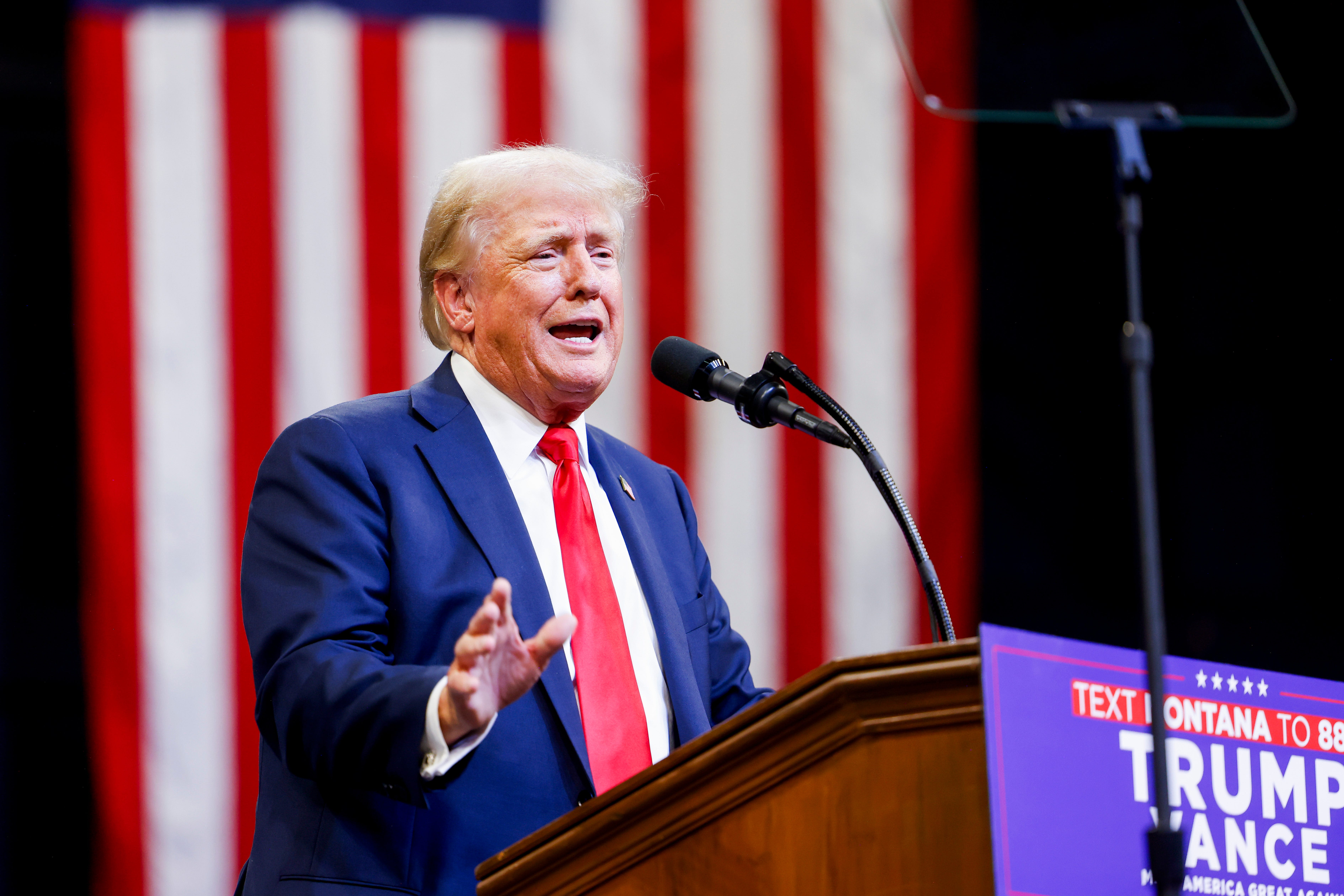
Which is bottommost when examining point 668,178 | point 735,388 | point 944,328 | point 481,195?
point 735,388

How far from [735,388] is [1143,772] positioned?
2.28 ft

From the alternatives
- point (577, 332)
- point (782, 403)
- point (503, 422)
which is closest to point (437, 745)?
point (782, 403)

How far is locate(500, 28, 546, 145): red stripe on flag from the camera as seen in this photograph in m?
2.92

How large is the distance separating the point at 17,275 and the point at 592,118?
1.29 metres

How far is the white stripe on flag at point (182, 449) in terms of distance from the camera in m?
2.65

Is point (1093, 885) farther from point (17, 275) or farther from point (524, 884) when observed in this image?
point (17, 275)

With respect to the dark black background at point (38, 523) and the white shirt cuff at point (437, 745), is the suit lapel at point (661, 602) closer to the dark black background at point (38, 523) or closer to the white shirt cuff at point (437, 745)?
the white shirt cuff at point (437, 745)

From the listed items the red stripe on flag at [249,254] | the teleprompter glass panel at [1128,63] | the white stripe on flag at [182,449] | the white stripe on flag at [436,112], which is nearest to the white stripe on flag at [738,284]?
the white stripe on flag at [436,112]

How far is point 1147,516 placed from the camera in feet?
3.33

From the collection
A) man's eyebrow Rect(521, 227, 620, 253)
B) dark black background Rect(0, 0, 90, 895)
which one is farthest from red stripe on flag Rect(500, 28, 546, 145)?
man's eyebrow Rect(521, 227, 620, 253)

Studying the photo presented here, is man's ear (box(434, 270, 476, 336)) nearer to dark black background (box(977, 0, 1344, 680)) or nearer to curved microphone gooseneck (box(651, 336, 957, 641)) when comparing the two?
curved microphone gooseneck (box(651, 336, 957, 641))

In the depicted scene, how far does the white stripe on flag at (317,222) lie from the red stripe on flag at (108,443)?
320mm

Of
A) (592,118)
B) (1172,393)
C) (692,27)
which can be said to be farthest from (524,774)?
(1172,393)

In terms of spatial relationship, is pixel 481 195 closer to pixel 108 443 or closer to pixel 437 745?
pixel 437 745
